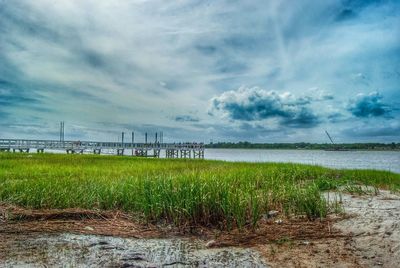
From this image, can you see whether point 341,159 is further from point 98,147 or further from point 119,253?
point 119,253

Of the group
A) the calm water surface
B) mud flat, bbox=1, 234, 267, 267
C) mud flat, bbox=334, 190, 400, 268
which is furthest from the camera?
the calm water surface

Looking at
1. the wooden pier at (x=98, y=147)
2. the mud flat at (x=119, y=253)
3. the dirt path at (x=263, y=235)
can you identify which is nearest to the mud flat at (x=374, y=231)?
the dirt path at (x=263, y=235)

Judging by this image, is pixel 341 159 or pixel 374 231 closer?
pixel 374 231

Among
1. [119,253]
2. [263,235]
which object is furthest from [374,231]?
[119,253]

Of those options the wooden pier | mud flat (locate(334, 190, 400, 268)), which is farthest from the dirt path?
the wooden pier

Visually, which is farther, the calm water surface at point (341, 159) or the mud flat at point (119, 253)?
the calm water surface at point (341, 159)

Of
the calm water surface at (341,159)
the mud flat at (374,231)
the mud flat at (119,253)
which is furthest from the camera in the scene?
the calm water surface at (341,159)

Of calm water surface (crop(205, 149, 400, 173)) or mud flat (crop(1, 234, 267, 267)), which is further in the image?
calm water surface (crop(205, 149, 400, 173))

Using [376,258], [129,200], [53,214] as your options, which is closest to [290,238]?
[376,258]

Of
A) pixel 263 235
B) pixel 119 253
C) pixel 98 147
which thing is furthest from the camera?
pixel 98 147

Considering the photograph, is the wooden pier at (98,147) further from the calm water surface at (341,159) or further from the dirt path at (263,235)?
the dirt path at (263,235)

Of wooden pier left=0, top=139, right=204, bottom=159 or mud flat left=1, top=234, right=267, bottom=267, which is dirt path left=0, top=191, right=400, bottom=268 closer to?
mud flat left=1, top=234, right=267, bottom=267

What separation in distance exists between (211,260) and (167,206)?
6.44 ft

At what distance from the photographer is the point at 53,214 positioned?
21.7 feet
